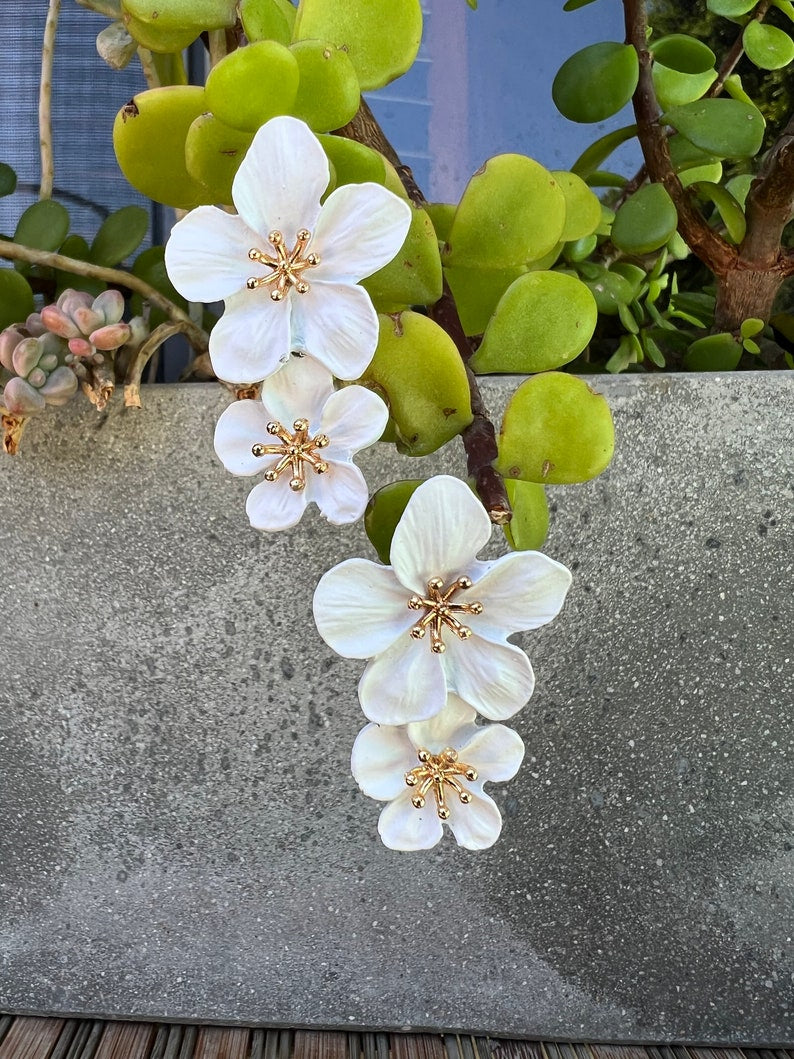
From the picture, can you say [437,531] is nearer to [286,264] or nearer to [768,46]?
[286,264]

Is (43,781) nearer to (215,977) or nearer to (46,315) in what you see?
(215,977)

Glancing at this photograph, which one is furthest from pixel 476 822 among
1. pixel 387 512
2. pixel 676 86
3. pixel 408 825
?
pixel 676 86

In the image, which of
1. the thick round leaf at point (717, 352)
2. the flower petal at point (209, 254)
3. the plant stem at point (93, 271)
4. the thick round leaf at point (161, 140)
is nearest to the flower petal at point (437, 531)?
the flower petal at point (209, 254)

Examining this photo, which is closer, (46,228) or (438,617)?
(438,617)

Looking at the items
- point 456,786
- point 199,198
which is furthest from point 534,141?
point 456,786

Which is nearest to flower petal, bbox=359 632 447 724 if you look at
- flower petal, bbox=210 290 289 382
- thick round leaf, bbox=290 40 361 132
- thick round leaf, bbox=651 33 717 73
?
flower petal, bbox=210 290 289 382

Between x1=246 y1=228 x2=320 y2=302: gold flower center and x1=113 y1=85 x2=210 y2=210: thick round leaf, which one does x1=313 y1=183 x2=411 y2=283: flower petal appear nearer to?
x1=246 y1=228 x2=320 y2=302: gold flower center

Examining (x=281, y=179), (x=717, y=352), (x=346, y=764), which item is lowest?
(x=346, y=764)
